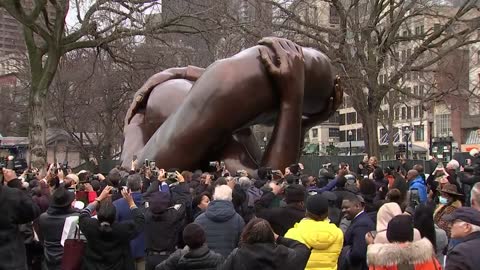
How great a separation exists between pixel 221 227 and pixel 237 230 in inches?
6.7

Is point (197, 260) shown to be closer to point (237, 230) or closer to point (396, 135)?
point (237, 230)

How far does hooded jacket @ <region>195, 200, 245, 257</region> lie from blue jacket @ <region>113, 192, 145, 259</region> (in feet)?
2.86

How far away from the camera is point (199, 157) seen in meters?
14.0

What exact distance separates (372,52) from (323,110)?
898cm

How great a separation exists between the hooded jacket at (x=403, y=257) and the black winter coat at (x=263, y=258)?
24.2 inches

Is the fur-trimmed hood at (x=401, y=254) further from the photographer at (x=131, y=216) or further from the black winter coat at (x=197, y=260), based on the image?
the photographer at (x=131, y=216)

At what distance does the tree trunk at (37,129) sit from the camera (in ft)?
70.9

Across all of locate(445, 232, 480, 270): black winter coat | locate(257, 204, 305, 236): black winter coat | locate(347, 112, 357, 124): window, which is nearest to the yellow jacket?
locate(257, 204, 305, 236): black winter coat

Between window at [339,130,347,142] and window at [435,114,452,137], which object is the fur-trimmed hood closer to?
window at [435,114,452,137]

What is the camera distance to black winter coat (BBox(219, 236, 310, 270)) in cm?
439

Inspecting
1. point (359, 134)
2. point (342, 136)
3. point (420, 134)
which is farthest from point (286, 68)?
point (342, 136)

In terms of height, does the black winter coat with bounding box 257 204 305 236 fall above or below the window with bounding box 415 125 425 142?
below

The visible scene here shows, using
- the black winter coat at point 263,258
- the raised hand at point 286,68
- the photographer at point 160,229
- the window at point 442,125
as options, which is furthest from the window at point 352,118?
the black winter coat at point 263,258

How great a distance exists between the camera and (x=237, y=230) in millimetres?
6250
